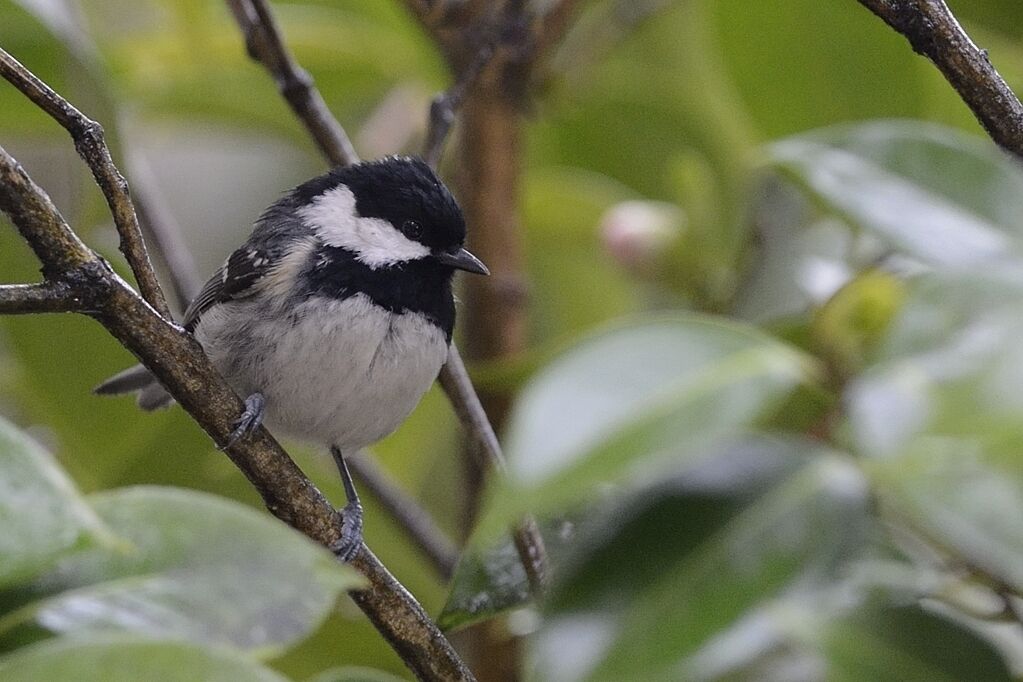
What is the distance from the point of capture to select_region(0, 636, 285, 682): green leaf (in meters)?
0.71

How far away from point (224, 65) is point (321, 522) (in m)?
1.26

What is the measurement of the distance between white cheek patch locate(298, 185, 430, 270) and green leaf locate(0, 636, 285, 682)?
914 millimetres

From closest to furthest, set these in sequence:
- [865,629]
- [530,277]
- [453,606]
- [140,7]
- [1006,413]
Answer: [1006,413]
[865,629]
[453,606]
[530,277]
[140,7]

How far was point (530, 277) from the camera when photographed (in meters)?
2.22

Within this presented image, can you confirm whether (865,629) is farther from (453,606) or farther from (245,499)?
(245,499)

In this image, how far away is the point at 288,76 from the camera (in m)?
1.35

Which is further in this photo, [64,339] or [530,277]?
[530,277]

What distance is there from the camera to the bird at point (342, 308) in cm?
152

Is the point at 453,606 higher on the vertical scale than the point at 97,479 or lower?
higher

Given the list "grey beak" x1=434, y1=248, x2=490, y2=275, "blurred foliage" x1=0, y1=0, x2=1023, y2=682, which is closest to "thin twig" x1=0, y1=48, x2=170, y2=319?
"blurred foliage" x1=0, y1=0, x2=1023, y2=682

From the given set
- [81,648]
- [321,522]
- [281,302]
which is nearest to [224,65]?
[281,302]

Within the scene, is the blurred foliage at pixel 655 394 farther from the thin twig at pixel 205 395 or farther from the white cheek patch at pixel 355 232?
the white cheek patch at pixel 355 232

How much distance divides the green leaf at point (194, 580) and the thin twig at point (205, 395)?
0.31 feet

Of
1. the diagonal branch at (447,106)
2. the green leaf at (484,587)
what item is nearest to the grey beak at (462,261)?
the diagonal branch at (447,106)
